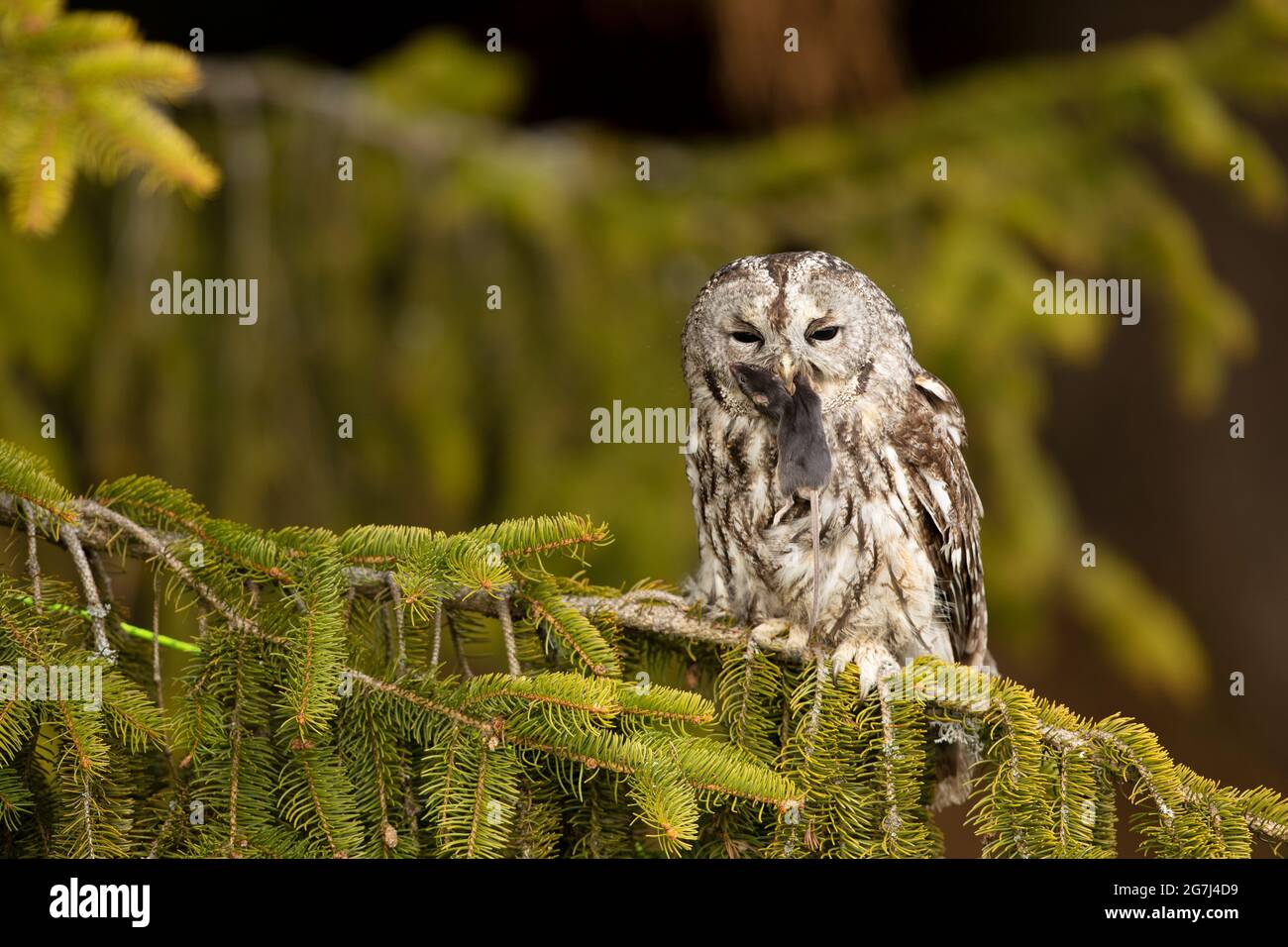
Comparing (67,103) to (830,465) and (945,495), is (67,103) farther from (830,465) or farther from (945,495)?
(945,495)

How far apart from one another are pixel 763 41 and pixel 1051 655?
3.15m

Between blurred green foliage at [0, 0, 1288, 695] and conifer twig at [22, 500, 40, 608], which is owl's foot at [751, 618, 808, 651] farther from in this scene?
blurred green foliage at [0, 0, 1288, 695]

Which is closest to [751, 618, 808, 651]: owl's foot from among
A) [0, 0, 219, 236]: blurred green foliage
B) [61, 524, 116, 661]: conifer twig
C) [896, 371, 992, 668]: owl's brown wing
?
[896, 371, 992, 668]: owl's brown wing

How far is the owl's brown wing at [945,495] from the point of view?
7.27 ft

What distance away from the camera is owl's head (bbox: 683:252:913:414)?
2049 millimetres

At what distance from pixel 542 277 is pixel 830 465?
176 centimetres

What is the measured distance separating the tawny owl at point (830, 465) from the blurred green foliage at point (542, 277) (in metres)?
1.04

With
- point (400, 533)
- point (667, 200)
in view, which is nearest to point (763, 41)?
point (667, 200)

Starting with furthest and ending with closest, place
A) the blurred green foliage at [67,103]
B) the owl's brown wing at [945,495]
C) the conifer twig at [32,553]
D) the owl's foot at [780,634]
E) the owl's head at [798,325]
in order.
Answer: the owl's brown wing at [945,495] < the owl's head at [798,325] < the owl's foot at [780,634] < the blurred green foliage at [67,103] < the conifer twig at [32,553]

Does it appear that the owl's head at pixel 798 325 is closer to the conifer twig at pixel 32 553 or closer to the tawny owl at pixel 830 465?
the tawny owl at pixel 830 465

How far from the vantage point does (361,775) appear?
154 cm

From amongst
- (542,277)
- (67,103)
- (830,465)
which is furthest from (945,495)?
(542,277)

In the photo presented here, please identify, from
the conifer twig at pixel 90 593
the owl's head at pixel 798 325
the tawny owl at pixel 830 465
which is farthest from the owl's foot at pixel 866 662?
the conifer twig at pixel 90 593

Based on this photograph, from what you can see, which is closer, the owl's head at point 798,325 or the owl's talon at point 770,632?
the owl's talon at point 770,632
